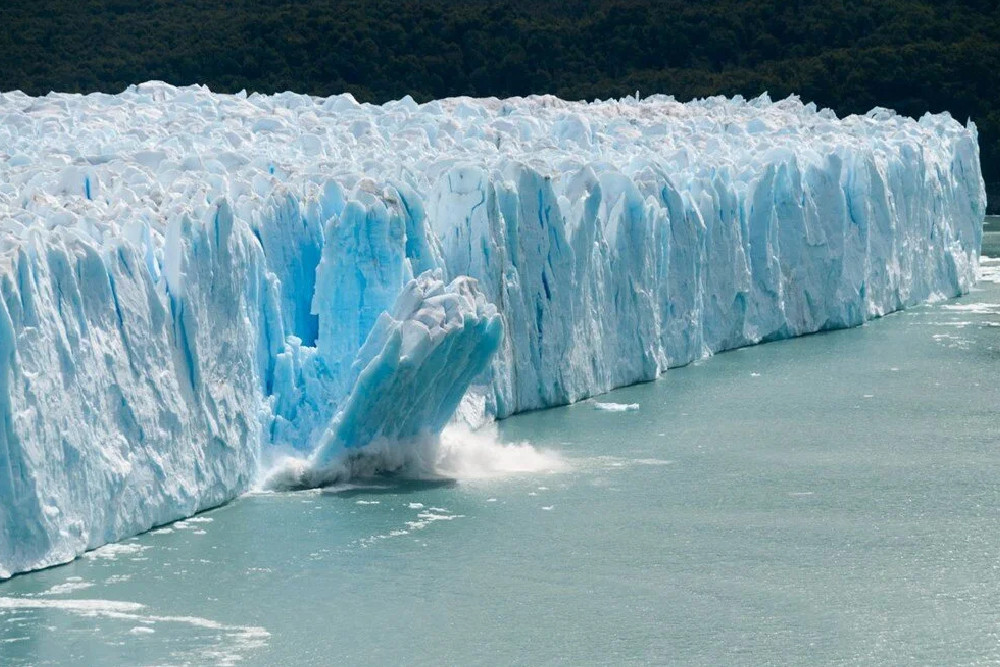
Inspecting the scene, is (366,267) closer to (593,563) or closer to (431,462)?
(431,462)

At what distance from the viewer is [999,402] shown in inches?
557

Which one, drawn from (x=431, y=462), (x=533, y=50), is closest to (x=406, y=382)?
(x=431, y=462)

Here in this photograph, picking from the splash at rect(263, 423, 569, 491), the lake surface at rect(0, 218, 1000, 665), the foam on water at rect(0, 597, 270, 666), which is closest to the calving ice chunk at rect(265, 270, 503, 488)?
the splash at rect(263, 423, 569, 491)

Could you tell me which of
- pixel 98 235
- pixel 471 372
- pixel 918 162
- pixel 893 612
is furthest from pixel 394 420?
pixel 918 162

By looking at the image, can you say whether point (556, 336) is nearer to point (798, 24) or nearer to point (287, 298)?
point (287, 298)

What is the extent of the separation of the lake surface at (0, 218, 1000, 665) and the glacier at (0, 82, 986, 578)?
0.44 metres

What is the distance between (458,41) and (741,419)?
77.3ft

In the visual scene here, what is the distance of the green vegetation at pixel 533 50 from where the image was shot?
112 feet

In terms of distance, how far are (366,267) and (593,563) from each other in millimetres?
2871

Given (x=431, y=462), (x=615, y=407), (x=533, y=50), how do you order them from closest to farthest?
(x=431, y=462) < (x=615, y=407) < (x=533, y=50)

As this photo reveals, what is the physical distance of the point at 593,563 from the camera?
9242 millimetres

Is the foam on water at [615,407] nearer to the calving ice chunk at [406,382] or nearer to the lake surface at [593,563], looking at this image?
the lake surface at [593,563]

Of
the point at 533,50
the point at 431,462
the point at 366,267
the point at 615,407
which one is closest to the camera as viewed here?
the point at 431,462

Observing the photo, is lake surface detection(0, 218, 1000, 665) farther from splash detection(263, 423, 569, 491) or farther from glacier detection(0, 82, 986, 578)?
glacier detection(0, 82, 986, 578)
